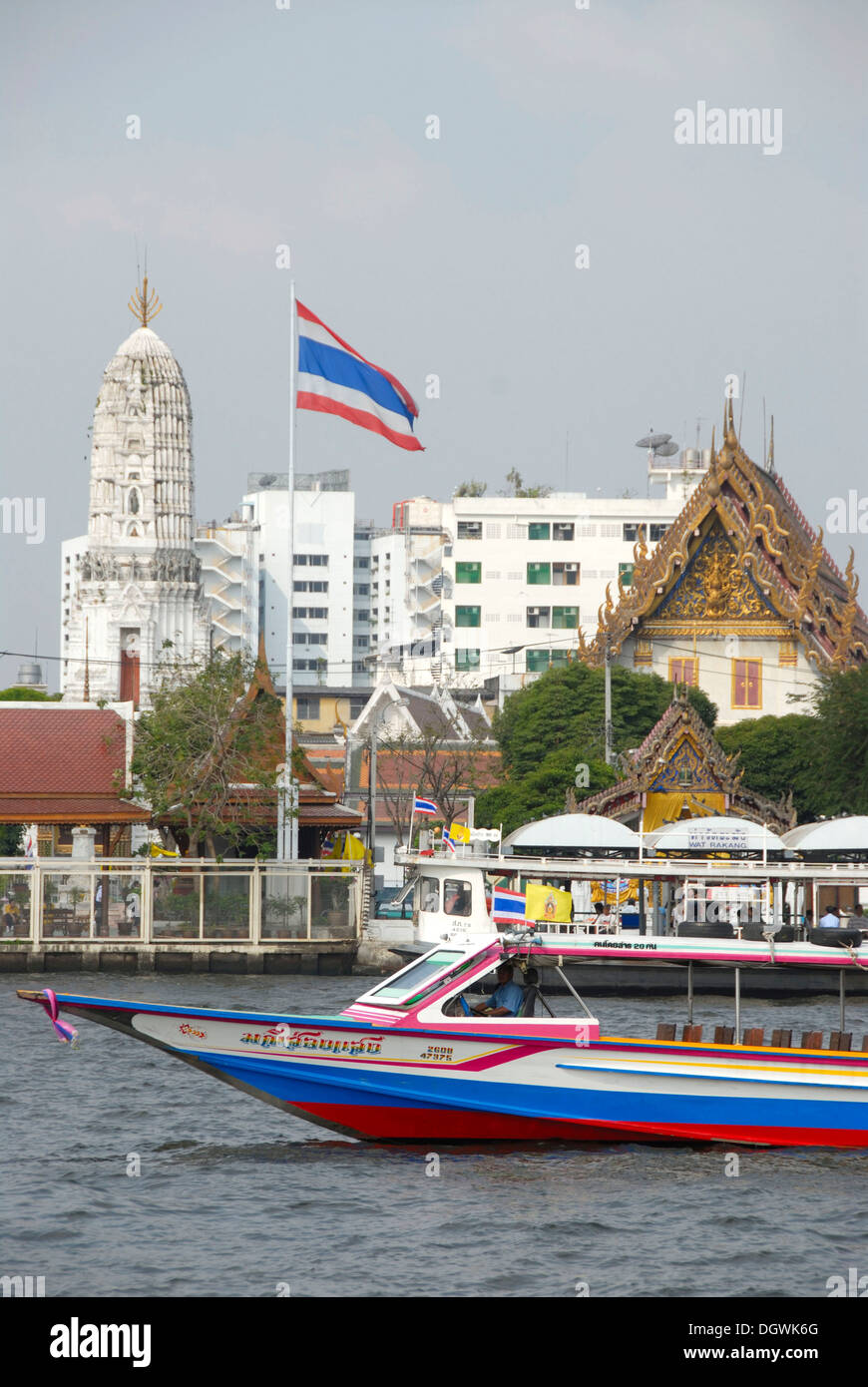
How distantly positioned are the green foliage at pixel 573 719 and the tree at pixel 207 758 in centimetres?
1278

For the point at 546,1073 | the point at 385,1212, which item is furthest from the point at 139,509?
the point at 385,1212

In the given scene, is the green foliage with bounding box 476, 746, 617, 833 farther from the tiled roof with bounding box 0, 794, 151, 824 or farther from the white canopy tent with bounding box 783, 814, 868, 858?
the white canopy tent with bounding box 783, 814, 868, 858

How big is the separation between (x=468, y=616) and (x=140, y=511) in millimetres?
32724

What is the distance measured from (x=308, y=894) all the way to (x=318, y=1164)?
80.8ft

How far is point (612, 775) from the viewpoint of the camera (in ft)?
201

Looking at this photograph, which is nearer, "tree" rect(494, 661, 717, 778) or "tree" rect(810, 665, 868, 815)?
"tree" rect(810, 665, 868, 815)

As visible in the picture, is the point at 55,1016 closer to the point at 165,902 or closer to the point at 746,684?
the point at 165,902

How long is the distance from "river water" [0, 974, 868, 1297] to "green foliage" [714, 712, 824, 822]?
39985 millimetres

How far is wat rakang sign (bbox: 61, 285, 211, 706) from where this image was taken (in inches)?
4911

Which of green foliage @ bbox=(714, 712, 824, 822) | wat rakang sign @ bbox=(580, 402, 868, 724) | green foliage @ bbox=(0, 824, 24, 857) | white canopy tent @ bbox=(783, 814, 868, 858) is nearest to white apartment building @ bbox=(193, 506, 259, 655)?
green foliage @ bbox=(0, 824, 24, 857)

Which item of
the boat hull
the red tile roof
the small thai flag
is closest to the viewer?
the boat hull

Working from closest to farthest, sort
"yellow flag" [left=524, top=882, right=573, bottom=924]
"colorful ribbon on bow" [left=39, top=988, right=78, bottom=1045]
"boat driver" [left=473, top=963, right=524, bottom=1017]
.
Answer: "colorful ribbon on bow" [left=39, top=988, right=78, bottom=1045] < "boat driver" [left=473, top=963, right=524, bottom=1017] < "yellow flag" [left=524, top=882, right=573, bottom=924]

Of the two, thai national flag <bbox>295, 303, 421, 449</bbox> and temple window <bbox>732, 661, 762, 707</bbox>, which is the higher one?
thai national flag <bbox>295, 303, 421, 449</bbox>
